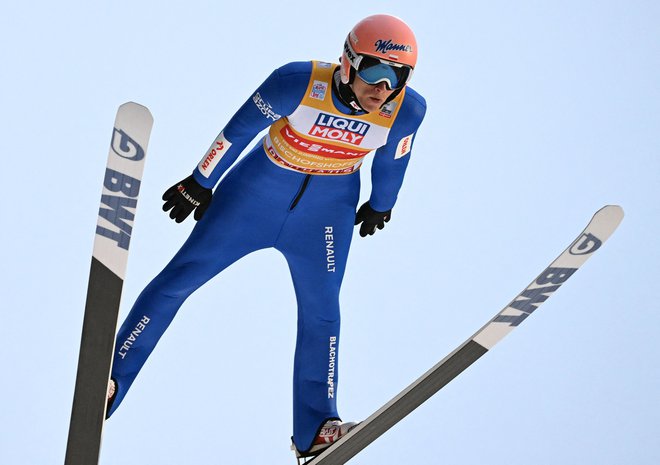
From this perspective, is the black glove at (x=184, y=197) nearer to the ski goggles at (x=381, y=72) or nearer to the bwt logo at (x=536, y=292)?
the ski goggles at (x=381, y=72)

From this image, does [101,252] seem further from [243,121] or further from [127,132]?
[243,121]

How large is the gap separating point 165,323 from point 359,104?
0.66 m

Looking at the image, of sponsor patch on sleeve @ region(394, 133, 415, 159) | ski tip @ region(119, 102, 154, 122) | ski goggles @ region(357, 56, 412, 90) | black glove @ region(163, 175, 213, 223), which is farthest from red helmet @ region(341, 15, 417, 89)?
ski tip @ region(119, 102, 154, 122)

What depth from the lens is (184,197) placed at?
103 inches

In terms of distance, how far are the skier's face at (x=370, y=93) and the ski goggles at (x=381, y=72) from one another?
0.01 metres

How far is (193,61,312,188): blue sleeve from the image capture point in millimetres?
2557

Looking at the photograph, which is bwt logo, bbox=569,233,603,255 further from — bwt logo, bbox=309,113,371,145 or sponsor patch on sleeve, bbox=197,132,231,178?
sponsor patch on sleeve, bbox=197,132,231,178

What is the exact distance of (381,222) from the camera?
2.85 m

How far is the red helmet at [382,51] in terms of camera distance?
8.10 feet

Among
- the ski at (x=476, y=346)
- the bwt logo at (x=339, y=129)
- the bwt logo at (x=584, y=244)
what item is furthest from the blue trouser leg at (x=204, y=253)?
the bwt logo at (x=584, y=244)

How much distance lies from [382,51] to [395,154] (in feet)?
1.02

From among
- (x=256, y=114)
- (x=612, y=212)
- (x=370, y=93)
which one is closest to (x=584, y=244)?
(x=612, y=212)

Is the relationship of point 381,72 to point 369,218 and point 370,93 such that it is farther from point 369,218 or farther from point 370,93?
point 369,218

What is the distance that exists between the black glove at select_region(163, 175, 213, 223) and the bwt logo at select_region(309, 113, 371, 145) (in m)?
0.28
